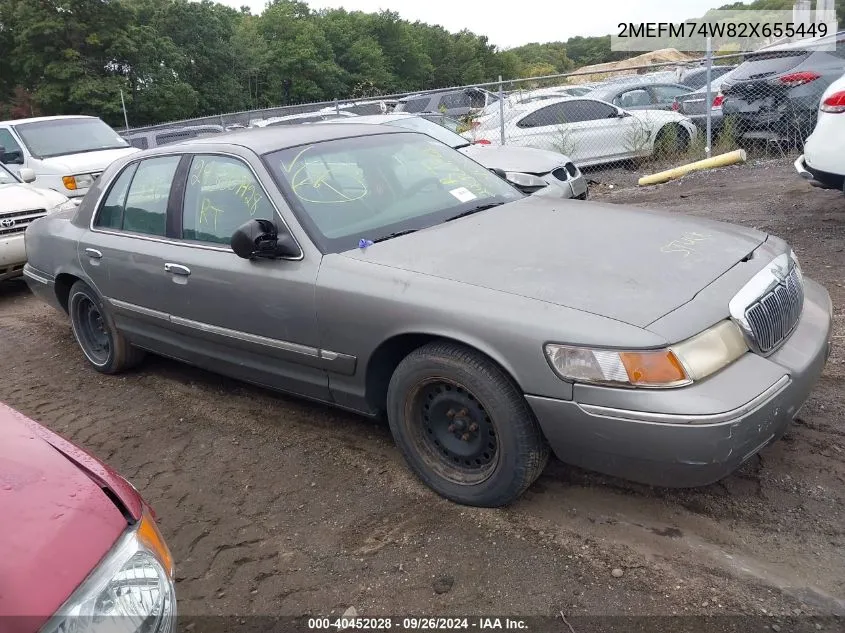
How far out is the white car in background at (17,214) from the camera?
6945mm

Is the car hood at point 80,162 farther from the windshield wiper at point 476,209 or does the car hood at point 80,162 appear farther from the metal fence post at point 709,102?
the metal fence post at point 709,102

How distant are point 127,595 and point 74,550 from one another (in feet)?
0.53

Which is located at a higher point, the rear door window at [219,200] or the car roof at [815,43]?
the car roof at [815,43]

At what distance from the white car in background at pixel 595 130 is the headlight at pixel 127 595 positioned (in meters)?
10.2

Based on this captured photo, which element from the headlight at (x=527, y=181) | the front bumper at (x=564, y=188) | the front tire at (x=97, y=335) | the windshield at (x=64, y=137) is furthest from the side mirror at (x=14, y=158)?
the front bumper at (x=564, y=188)

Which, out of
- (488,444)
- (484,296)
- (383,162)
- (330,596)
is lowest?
(330,596)

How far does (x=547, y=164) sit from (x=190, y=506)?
17.6 feet

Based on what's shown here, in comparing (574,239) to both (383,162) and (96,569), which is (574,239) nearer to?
(383,162)

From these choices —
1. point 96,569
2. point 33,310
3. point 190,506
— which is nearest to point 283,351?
point 190,506

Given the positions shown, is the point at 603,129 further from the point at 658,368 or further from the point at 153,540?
the point at 153,540

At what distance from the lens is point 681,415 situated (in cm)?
238

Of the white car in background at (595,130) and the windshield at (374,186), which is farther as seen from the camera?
the white car in background at (595,130)

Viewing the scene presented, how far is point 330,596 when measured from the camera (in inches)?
102

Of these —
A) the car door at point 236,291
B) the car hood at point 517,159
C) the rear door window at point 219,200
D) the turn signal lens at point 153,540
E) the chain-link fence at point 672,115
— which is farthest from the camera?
the chain-link fence at point 672,115
